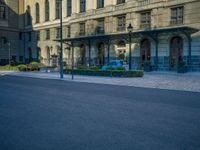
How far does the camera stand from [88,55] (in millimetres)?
37812

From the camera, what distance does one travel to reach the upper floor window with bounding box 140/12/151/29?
30267mm

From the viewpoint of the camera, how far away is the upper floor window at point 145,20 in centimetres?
3027

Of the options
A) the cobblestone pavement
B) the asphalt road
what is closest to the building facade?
the cobblestone pavement

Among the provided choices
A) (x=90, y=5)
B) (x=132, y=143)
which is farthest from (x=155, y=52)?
(x=132, y=143)

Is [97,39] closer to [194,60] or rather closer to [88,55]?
[88,55]

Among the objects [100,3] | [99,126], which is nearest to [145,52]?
[100,3]

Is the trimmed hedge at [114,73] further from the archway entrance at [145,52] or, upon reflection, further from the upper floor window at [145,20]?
the upper floor window at [145,20]

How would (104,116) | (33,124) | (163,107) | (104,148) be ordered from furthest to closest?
1. (163,107)
2. (104,116)
3. (33,124)
4. (104,148)

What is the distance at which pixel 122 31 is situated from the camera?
3294 centimetres

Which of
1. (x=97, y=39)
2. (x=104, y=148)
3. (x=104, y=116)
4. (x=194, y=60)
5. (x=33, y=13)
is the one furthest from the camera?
(x=33, y=13)

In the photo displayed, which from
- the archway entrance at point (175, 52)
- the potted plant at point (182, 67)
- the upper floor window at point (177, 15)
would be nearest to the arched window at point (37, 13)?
the upper floor window at point (177, 15)

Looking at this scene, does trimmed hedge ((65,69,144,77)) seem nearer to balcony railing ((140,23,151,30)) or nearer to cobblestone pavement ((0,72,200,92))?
cobblestone pavement ((0,72,200,92))

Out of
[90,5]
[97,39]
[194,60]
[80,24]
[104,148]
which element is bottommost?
[104,148]

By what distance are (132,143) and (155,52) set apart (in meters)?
25.8
